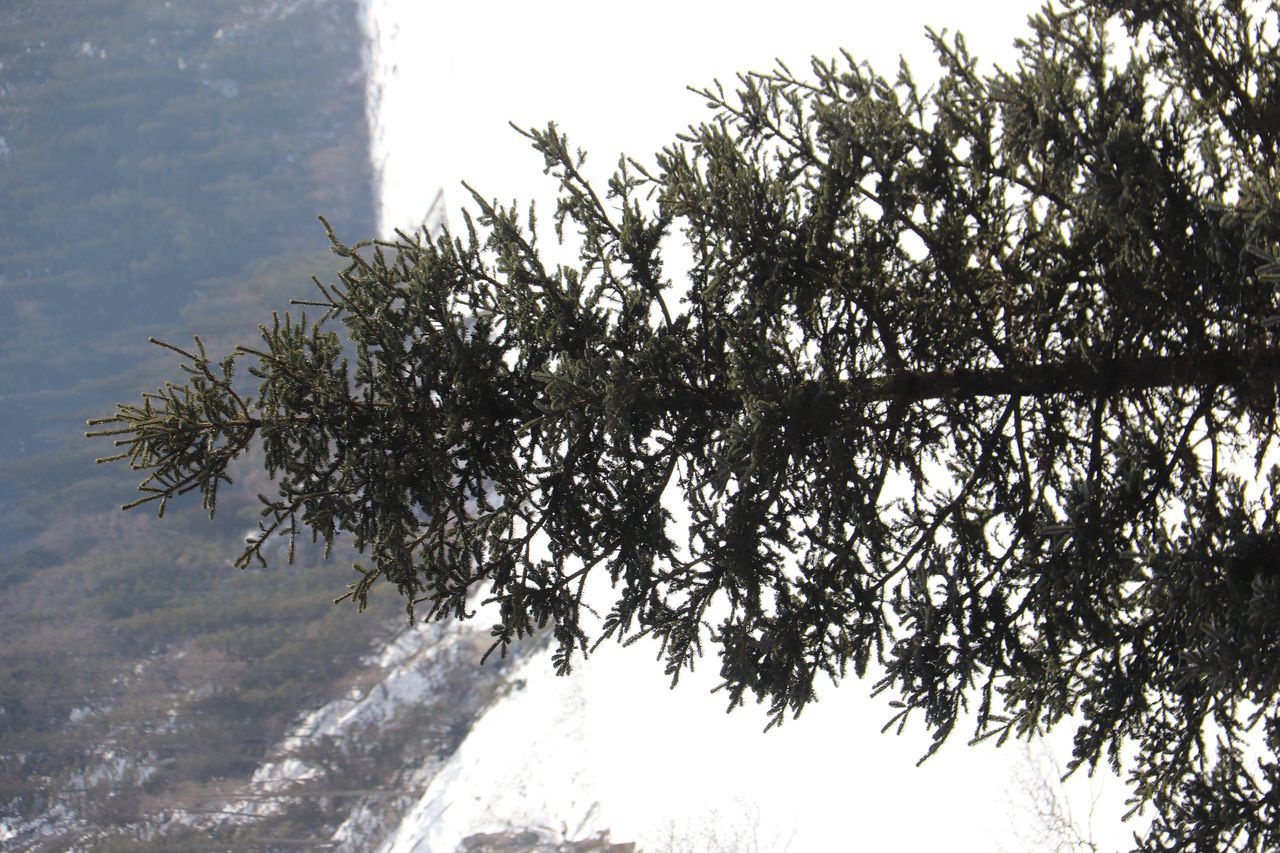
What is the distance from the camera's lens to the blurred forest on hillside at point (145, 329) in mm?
39125

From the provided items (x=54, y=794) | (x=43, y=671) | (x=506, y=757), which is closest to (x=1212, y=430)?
(x=506, y=757)

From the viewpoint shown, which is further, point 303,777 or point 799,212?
point 303,777

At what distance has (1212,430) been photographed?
457 centimetres

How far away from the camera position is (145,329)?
62094mm

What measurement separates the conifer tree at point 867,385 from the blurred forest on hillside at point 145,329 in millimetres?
37272

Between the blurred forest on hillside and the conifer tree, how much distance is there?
37272 millimetres

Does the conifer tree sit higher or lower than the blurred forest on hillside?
lower

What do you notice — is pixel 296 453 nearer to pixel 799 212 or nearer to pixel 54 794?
pixel 799 212

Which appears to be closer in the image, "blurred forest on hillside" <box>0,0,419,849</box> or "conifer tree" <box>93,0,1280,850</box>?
"conifer tree" <box>93,0,1280,850</box>

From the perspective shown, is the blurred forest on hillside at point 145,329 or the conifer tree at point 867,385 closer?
the conifer tree at point 867,385

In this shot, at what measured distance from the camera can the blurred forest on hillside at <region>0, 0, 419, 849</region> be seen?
39.1m

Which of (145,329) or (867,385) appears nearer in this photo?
(867,385)

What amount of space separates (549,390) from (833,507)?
146 cm

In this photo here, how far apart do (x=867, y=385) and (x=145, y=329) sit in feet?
215
